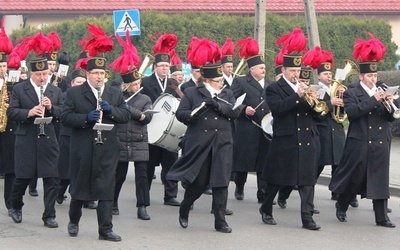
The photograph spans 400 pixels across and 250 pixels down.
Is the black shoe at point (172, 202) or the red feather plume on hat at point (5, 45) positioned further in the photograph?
the black shoe at point (172, 202)

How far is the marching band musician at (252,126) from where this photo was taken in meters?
15.0

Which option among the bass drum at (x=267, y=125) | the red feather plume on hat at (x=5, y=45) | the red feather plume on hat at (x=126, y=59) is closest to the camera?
the red feather plume on hat at (x=126, y=59)

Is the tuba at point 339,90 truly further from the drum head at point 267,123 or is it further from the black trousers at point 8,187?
the black trousers at point 8,187

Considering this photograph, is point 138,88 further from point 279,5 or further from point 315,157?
point 279,5

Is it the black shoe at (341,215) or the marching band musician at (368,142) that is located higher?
the marching band musician at (368,142)

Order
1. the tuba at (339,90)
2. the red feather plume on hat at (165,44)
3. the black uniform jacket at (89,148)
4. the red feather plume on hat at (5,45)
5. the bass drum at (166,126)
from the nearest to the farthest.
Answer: the black uniform jacket at (89,148) < the red feather plume on hat at (5,45) < the bass drum at (166,126) < the tuba at (339,90) < the red feather plume on hat at (165,44)

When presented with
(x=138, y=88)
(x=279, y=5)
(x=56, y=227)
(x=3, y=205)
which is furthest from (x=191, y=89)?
(x=279, y=5)

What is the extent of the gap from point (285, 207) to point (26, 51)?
3.80 metres

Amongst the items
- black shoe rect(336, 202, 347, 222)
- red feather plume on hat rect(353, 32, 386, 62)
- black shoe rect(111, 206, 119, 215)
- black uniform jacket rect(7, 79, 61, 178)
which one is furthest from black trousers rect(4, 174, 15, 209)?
red feather plume on hat rect(353, 32, 386, 62)

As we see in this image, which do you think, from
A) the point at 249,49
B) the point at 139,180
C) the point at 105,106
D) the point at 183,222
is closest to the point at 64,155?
the point at 139,180

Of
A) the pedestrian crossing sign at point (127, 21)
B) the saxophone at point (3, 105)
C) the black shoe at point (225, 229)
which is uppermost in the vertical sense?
the pedestrian crossing sign at point (127, 21)

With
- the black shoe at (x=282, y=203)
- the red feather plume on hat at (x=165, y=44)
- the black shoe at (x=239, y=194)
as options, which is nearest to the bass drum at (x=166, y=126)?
the red feather plume on hat at (x=165, y=44)

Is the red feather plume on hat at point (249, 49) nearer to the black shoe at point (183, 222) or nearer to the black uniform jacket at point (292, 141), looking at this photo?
the black uniform jacket at point (292, 141)

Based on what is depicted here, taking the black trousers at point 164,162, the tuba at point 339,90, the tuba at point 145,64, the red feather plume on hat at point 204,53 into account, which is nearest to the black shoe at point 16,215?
the black trousers at point 164,162
